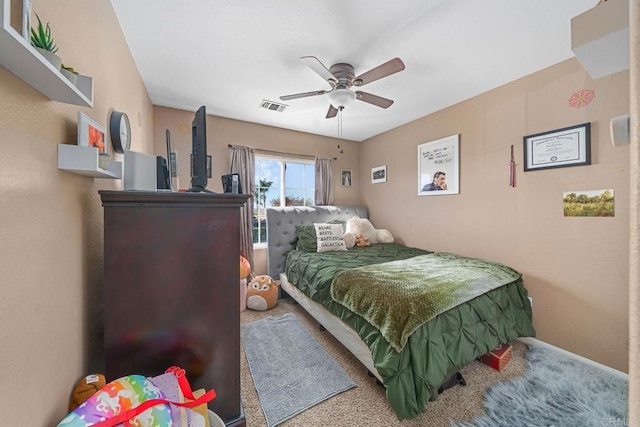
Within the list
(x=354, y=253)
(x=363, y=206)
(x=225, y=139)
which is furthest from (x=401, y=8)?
(x=363, y=206)

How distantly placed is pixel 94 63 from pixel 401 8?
1.77m

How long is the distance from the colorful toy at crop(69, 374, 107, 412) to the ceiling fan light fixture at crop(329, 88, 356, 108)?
230 centimetres

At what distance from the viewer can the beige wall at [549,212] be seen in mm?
1823

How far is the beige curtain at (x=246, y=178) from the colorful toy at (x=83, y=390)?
93.8 inches

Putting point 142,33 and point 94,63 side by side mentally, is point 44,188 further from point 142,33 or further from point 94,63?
point 142,33

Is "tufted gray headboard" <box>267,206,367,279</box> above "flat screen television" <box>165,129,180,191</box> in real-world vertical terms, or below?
below

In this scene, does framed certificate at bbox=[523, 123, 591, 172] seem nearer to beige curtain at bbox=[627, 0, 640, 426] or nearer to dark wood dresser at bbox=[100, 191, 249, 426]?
beige curtain at bbox=[627, 0, 640, 426]

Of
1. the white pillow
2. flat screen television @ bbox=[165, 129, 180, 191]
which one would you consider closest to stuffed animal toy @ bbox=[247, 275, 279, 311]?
the white pillow

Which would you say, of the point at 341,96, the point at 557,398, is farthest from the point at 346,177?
the point at 557,398

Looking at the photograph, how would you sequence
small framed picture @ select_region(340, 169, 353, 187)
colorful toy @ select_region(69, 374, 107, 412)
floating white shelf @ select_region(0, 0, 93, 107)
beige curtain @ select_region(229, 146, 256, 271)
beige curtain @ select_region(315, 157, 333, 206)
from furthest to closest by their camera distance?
small framed picture @ select_region(340, 169, 353, 187)
beige curtain @ select_region(315, 157, 333, 206)
beige curtain @ select_region(229, 146, 256, 271)
colorful toy @ select_region(69, 374, 107, 412)
floating white shelf @ select_region(0, 0, 93, 107)

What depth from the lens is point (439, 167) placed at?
121 inches

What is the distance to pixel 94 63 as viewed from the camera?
4.20 feet

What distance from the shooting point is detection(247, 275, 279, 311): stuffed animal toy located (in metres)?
2.88

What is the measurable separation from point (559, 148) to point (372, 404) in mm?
2479
